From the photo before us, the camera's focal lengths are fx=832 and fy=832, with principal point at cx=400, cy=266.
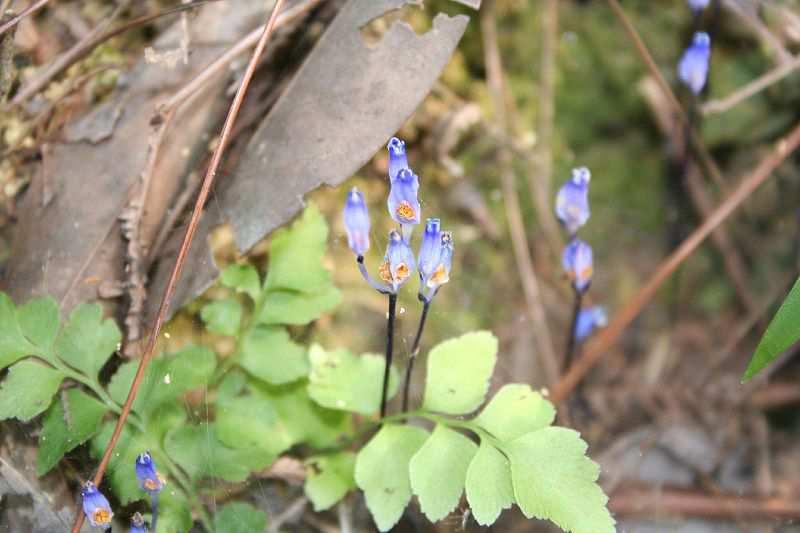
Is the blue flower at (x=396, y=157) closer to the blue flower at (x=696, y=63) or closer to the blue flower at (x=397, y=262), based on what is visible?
the blue flower at (x=397, y=262)

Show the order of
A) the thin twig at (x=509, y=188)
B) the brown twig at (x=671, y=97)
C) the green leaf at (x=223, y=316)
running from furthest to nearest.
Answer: the thin twig at (x=509, y=188)
the brown twig at (x=671, y=97)
the green leaf at (x=223, y=316)

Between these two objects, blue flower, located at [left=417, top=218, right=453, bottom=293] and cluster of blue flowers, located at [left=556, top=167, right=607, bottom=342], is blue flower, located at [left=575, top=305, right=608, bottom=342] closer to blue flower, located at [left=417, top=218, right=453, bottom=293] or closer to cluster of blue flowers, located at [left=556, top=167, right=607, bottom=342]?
cluster of blue flowers, located at [left=556, top=167, right=607, bottom=342]

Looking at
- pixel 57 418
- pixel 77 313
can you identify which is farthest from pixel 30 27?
pixel 57 418

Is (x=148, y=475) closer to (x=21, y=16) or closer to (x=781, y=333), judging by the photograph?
(x=21, y=16)

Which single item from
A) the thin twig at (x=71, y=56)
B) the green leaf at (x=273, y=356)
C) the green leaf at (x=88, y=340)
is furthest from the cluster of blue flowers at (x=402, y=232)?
the thin twig at (x=71, y=56)

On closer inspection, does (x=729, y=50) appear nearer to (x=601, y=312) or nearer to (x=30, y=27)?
(x=601, y=312)

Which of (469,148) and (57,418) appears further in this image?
(469,148)

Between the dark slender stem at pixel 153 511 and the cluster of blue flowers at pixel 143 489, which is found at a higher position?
the cluster of blue flowers at pixel 143 489
